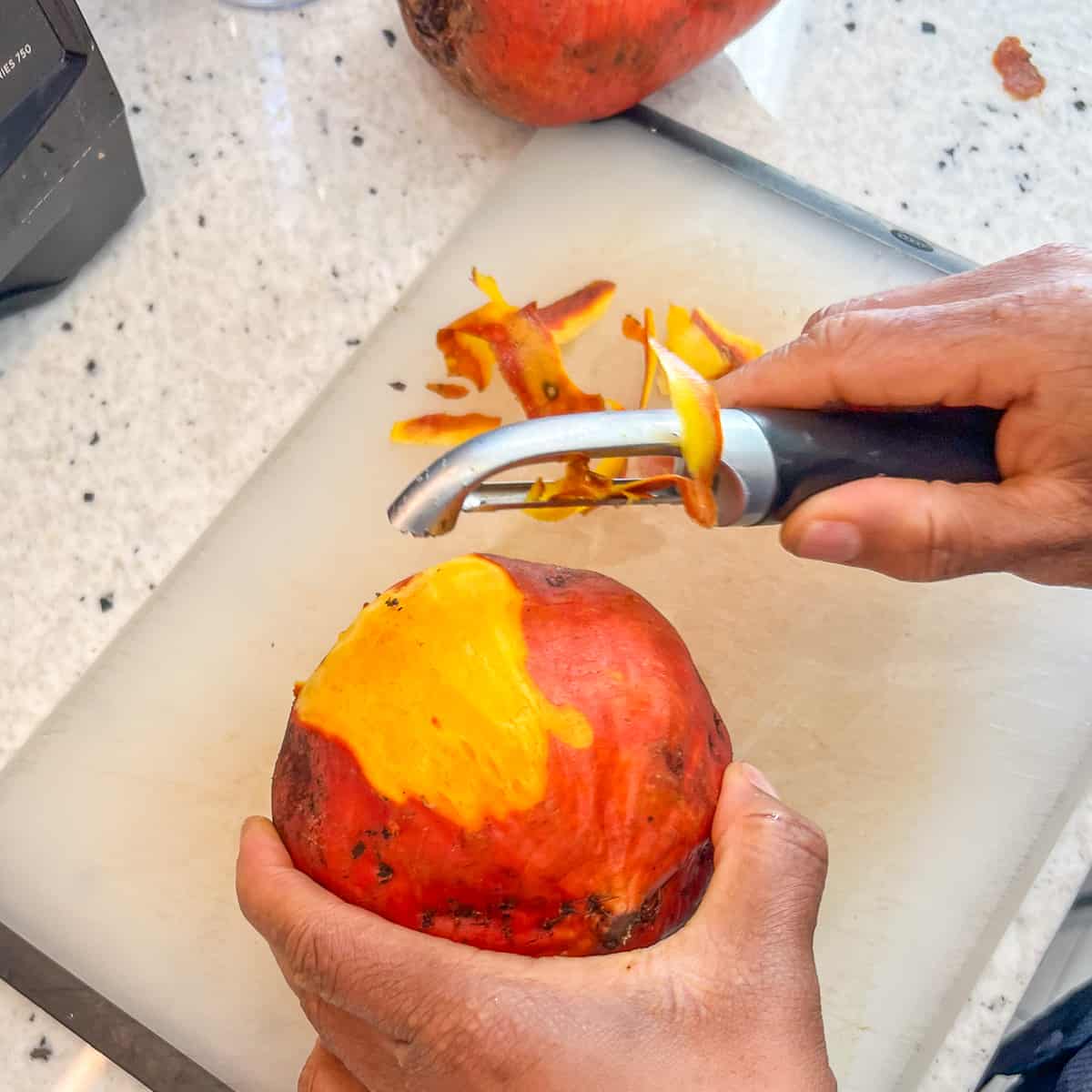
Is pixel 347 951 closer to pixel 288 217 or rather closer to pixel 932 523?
pixel 932 523

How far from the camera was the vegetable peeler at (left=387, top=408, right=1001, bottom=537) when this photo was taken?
0.71 metres

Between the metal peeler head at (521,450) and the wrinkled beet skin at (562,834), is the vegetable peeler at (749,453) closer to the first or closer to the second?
the metal peeler head at (521,450)

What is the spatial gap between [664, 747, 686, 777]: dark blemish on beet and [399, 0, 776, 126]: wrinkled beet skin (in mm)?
702

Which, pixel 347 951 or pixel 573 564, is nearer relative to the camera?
pixel 347 951

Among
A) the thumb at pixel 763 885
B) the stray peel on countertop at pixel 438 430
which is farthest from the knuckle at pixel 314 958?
the stray peel on countertop at pixel 438 430

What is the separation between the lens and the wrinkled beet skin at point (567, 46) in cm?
109

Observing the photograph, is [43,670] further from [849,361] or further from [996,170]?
[996,170]

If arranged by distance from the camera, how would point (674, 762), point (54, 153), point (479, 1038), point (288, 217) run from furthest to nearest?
point (288, 217) → point (54, 153) → point (674, 762) → point (479, 1038)

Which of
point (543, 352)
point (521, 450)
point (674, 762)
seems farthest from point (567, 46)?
point (674, 762)

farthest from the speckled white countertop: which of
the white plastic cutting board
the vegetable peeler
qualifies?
the vegetable peeler

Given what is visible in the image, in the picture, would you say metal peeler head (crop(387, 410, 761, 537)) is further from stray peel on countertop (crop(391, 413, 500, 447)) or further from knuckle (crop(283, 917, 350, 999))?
stray peel on countertop (crop(391, 413, 500, 447))

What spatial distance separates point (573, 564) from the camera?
1.09 m

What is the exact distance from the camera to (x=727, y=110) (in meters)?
1.30

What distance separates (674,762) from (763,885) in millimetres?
97
